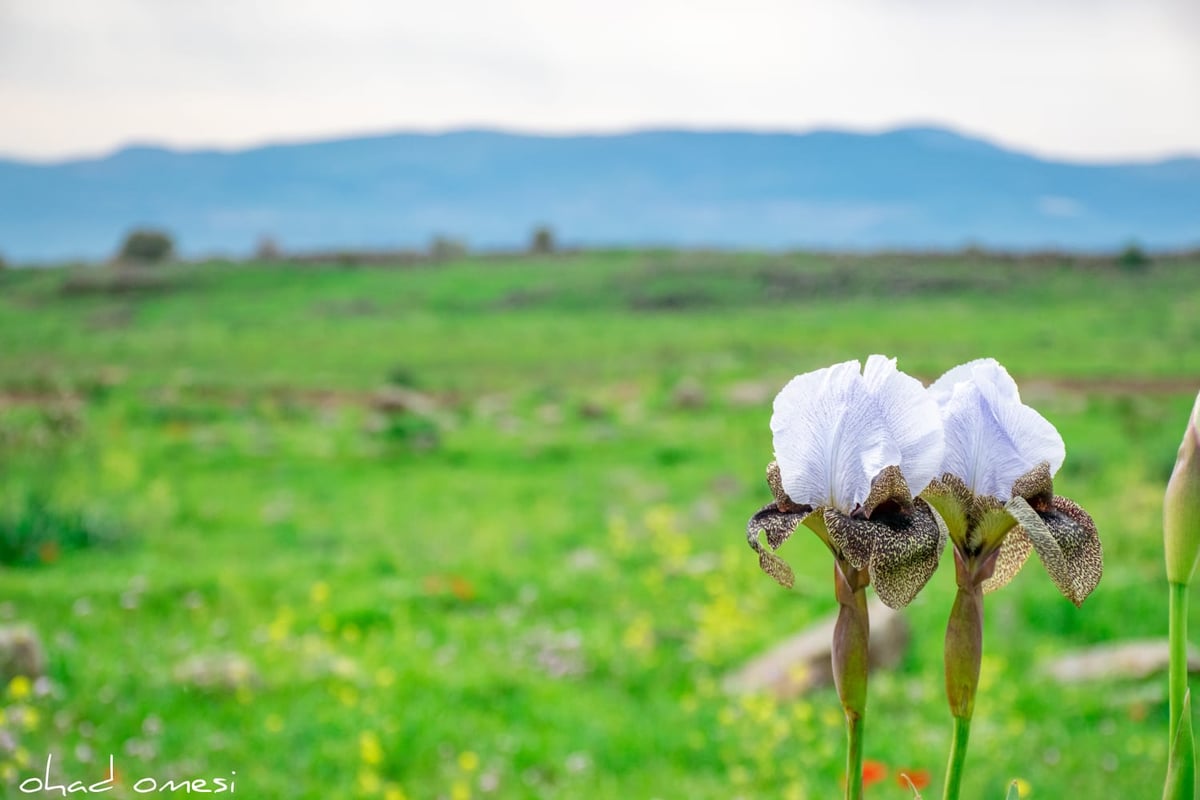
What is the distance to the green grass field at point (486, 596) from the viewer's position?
4.88 m

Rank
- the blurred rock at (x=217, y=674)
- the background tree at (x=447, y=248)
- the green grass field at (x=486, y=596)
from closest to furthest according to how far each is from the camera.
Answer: the green grass field at (x=486, y=596)
the blurred rock at (x=217, y=674)
the background tree at (x=447, y=248)

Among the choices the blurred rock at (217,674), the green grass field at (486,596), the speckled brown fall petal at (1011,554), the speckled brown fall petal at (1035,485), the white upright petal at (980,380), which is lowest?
the green grass field at (486,596)

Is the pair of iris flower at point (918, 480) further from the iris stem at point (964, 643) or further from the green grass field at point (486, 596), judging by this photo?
the green grass field at point (486, 596)

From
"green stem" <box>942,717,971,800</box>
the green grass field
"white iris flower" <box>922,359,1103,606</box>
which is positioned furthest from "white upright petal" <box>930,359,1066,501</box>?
the green grass field

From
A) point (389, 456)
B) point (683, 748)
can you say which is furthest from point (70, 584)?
point (389, 456)

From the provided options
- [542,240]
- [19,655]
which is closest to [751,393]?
[19,655]

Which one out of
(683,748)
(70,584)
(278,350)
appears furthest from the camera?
(278,350)

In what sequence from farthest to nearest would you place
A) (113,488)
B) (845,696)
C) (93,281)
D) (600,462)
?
(93,281) < (600,462) < (113,488) < (845,696)

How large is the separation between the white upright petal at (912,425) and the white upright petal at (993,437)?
0.18 feet

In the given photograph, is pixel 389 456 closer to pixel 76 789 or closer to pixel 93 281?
pixel 76 789

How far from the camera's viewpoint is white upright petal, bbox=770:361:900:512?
3.90 feet

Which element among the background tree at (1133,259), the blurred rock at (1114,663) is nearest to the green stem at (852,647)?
the blurred rock at (1114,663)

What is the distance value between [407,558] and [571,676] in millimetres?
2751

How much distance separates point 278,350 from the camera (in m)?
26.2
